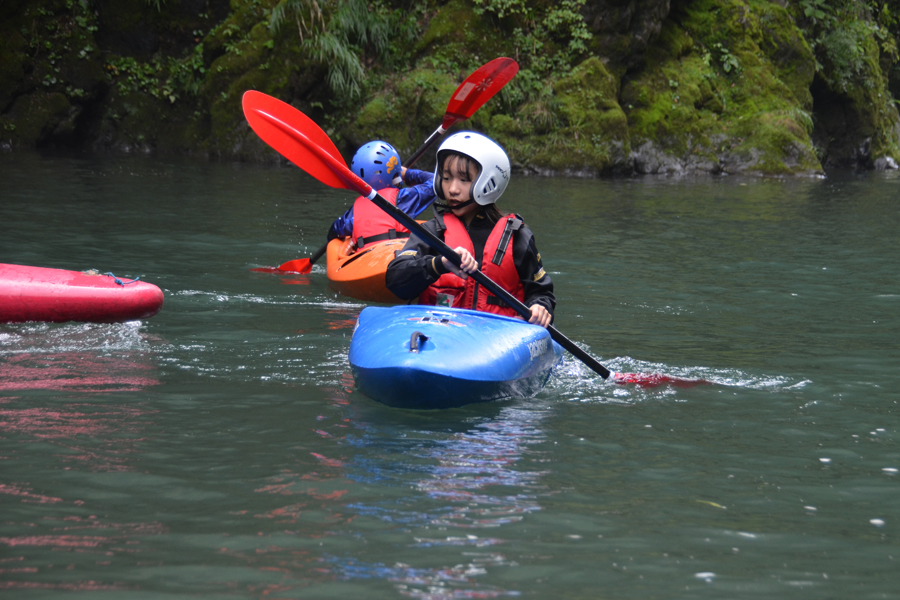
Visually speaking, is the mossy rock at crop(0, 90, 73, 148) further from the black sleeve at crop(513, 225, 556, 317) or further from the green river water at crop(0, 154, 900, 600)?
the black sleeve at crop(513, 225, 556, 317)

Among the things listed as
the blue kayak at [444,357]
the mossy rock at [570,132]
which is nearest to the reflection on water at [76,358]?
the blue kayak at [444,357]

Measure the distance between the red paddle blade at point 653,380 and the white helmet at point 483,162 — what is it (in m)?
0.90

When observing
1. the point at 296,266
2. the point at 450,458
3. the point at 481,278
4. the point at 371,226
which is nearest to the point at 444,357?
the point at 450,458

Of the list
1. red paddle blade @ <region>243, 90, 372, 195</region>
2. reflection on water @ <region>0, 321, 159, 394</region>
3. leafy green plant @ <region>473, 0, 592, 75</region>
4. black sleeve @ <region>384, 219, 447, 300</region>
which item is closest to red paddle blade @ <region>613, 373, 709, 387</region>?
black sleeve @ <region>384, 219, 447, 300</region>

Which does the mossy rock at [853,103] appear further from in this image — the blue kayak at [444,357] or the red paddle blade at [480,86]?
the blue kayak at [444,357]

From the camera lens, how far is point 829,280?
615 centimetres

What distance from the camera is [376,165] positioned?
239 inches

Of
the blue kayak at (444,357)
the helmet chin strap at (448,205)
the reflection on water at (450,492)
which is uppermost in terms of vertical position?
the helmet chin strap at (448,205)

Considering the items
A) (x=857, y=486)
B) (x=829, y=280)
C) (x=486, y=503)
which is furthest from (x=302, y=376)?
(x=829, y=280)

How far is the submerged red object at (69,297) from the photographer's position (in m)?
4.09

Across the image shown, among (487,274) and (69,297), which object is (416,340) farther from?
(69,297)

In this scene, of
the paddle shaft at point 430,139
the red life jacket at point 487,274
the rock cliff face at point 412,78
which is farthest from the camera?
the rock cliff face at point 412,78

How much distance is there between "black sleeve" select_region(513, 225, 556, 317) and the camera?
3605 mm

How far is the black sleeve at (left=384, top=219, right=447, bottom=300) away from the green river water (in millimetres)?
496
